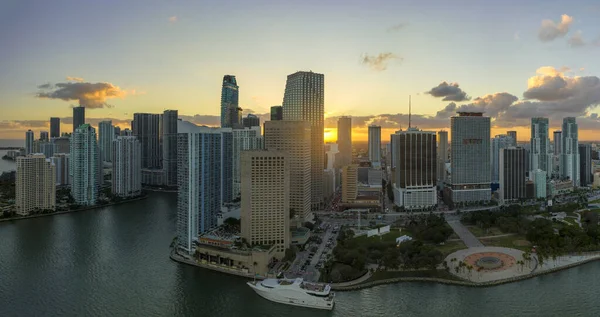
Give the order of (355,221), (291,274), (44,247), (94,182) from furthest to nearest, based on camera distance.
A: (94,182), (355,221), (44,247), (291,274)

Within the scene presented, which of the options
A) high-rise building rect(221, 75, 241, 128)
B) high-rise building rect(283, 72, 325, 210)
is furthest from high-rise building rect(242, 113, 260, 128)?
high-rise building rect(283, 72, 325, 210)

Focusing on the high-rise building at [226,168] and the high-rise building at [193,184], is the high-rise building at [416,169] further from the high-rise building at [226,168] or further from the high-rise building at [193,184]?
the high-rise building at [193,184]

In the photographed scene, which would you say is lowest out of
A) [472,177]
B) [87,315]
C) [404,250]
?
[87,315]

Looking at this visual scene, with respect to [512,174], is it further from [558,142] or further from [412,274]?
[412,274]

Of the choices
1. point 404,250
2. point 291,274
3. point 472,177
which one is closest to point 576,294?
point 404,250

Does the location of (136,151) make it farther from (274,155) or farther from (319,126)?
(274,155)

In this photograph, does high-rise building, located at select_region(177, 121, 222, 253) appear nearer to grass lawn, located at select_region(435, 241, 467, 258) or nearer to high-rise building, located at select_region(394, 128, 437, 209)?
grass lawn, located at select_region(435, 241, 467, 258)

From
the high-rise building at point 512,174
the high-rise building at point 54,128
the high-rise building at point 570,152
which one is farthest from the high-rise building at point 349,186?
the high-rise building at point 54,128
